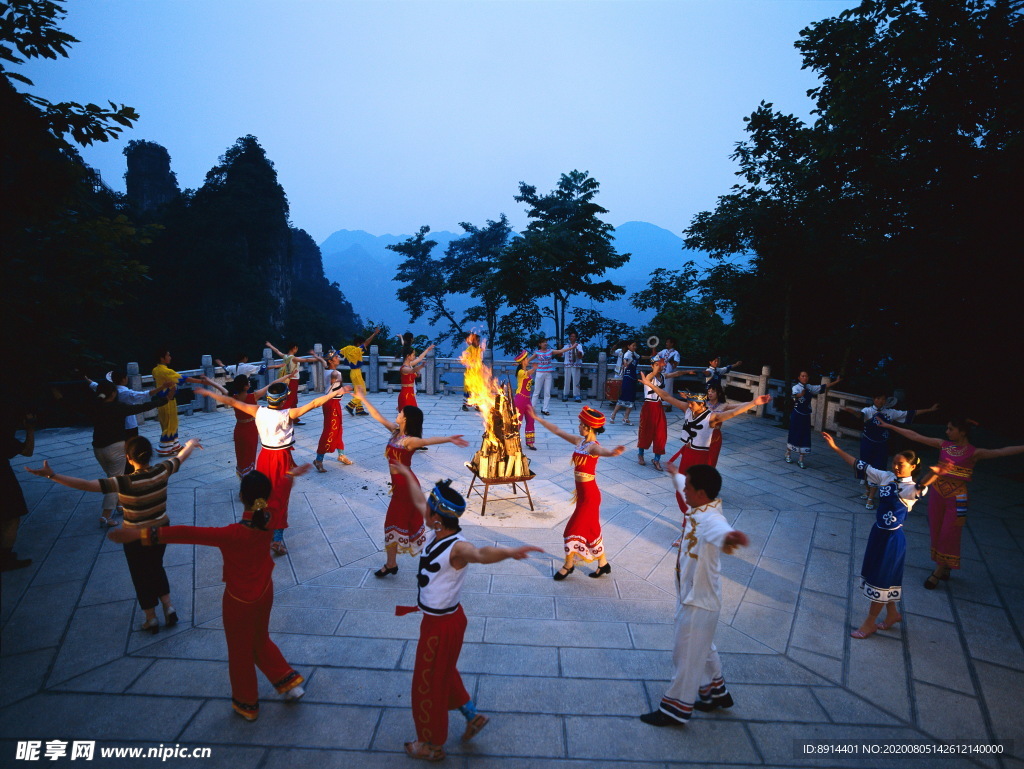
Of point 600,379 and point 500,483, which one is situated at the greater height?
point 600,379

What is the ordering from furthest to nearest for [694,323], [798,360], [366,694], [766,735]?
[694,323] < [798,360] < [366,694] < [766,735]

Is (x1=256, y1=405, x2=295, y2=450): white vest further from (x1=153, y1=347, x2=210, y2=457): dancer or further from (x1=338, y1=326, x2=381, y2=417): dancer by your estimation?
(x1=338, y1=326, x2=381, y2=417): dancer

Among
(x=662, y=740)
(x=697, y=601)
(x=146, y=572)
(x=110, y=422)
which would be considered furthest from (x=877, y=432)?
(x=110, y=422)

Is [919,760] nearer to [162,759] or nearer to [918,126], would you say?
[162,759]

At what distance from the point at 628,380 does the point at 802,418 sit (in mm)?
4166

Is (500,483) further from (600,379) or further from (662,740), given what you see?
(600,379)

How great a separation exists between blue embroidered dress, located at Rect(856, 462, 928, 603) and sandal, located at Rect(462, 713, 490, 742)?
3810 millimetres

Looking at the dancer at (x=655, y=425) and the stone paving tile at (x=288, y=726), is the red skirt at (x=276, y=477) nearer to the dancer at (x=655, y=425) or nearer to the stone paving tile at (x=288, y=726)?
the stone paving tile at (x=288, y=726)

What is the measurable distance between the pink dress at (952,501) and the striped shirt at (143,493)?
25.9ft

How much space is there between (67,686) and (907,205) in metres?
13.3

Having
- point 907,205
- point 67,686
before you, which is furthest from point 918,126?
point 67,686

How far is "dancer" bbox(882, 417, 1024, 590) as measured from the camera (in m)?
5.73

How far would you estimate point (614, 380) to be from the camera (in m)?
15.1

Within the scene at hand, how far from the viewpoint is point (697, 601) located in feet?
12.1
